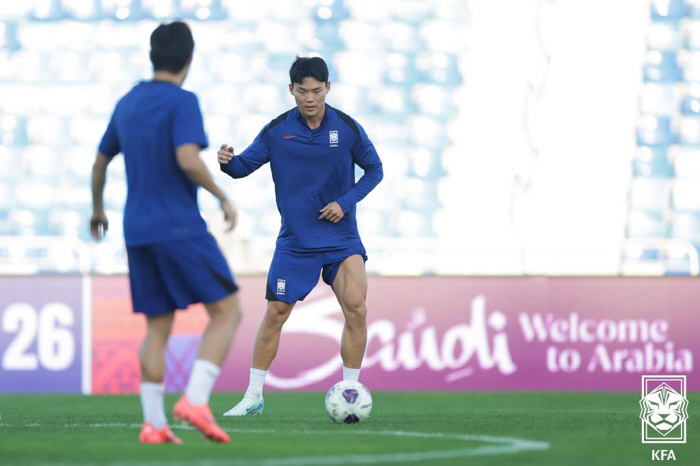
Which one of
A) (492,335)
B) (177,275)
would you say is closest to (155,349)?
(177,275)

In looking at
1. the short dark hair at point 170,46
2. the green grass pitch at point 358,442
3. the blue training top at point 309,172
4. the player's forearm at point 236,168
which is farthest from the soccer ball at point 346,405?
the short dark hair at point 170,46

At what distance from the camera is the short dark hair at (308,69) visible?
6.27m

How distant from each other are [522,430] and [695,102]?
38.7ft

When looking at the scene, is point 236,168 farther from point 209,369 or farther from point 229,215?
point 209,369

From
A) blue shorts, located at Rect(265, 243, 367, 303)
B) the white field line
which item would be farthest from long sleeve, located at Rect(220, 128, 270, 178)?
the white field line

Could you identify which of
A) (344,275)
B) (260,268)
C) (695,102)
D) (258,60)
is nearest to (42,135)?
(258,60)

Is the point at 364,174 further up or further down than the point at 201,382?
further up

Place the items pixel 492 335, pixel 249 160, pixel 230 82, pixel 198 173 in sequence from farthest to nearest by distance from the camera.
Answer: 1. pixel 230 82
2. pixel 492 335
3. pixel 249 160
4. pixel 198 173

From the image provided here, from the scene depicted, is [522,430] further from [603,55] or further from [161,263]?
[603,55]

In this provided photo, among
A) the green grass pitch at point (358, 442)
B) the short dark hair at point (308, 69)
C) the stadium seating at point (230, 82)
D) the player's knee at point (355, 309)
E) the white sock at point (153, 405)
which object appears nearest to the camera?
the green grass pitch at point (358, 442)

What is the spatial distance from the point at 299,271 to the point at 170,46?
223cm

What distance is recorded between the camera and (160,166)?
4.49 meters

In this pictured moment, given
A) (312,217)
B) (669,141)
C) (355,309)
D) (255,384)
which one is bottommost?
(255,384)

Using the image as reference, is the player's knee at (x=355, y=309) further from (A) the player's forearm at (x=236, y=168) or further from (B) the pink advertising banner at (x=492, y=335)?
(B) the pink advertising banner at (x=492, y=335)
